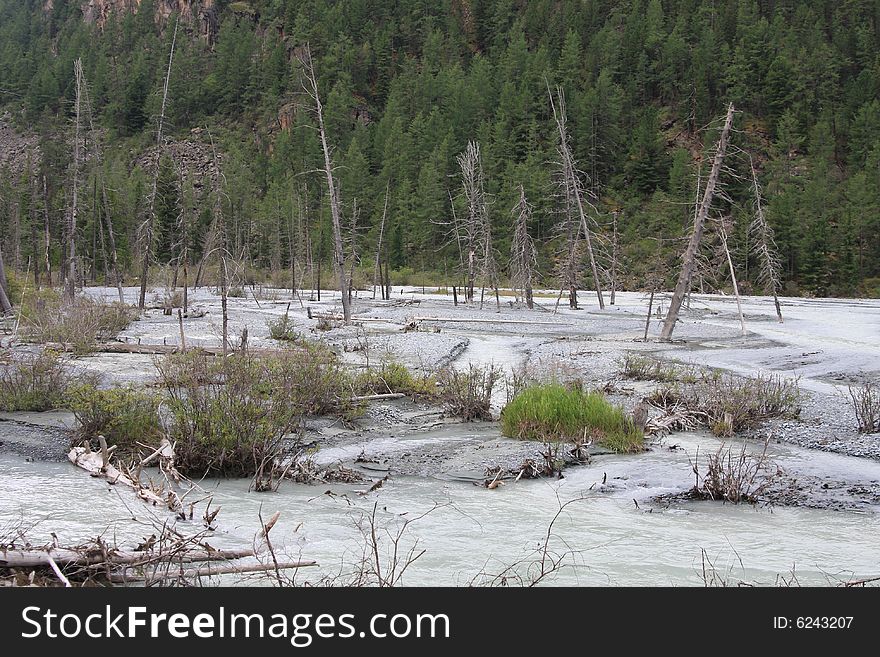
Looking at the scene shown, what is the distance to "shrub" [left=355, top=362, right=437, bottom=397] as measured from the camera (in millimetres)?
13415

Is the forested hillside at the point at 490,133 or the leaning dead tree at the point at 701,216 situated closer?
the leaning dead tree at the point at 701,216

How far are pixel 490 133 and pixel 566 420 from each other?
69002 millimetres

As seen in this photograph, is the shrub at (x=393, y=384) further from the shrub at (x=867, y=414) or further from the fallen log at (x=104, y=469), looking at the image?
the shrub at (x=867, y=414)

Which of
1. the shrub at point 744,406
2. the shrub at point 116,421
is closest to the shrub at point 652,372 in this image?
the shrub at point 744,406

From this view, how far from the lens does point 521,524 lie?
7.48m

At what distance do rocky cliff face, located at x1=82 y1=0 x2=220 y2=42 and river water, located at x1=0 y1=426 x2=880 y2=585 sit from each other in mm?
145037

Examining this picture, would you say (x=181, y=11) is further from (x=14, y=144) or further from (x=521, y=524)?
(x=521, y=524)

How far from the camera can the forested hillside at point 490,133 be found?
5916cm

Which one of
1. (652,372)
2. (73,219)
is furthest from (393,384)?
(73,219)

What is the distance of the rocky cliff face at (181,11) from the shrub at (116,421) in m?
143

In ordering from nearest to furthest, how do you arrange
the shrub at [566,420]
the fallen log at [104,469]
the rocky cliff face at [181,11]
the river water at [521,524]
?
1. the river water at [521,524]
2. the fallen log at [104,469]
3. the shrub at [566,420]
4. the rocky cliff face at [181,11]

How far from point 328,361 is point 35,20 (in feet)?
584

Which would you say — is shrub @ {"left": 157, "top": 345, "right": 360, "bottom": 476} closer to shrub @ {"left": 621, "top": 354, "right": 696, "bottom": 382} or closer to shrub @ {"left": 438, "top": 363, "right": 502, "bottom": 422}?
shrub @ {"left": 438, "top": 363, "right": 502, "bottom": 422}

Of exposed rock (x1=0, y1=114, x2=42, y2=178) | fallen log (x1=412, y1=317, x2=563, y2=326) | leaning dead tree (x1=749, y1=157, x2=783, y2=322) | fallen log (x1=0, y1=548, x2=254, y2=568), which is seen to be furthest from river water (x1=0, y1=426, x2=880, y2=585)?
exposed rock (x1=0, y1=114, x2=42, y2=178)
